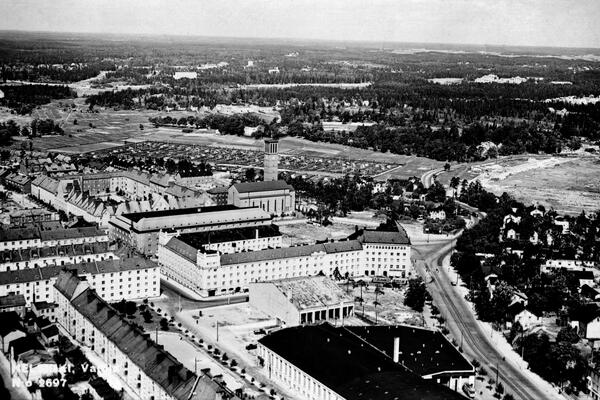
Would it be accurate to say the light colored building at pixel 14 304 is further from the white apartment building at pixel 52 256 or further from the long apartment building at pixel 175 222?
the long apartment building at pixel 175 222

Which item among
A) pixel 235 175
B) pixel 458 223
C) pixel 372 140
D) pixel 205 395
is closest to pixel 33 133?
pixel 235 175

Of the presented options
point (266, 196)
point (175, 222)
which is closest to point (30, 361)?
point (175, 222)

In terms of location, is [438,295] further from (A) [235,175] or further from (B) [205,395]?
(A) [235,175]

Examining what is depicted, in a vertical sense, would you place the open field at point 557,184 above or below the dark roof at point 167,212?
below

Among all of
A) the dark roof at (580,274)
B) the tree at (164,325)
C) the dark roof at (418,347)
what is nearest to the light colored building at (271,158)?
the dark roof at (580,274)

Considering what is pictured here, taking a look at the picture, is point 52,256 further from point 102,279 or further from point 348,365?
point 348,365

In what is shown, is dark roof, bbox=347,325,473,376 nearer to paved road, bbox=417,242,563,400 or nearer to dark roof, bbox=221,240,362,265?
paved road, bbox=417,242,563,400
